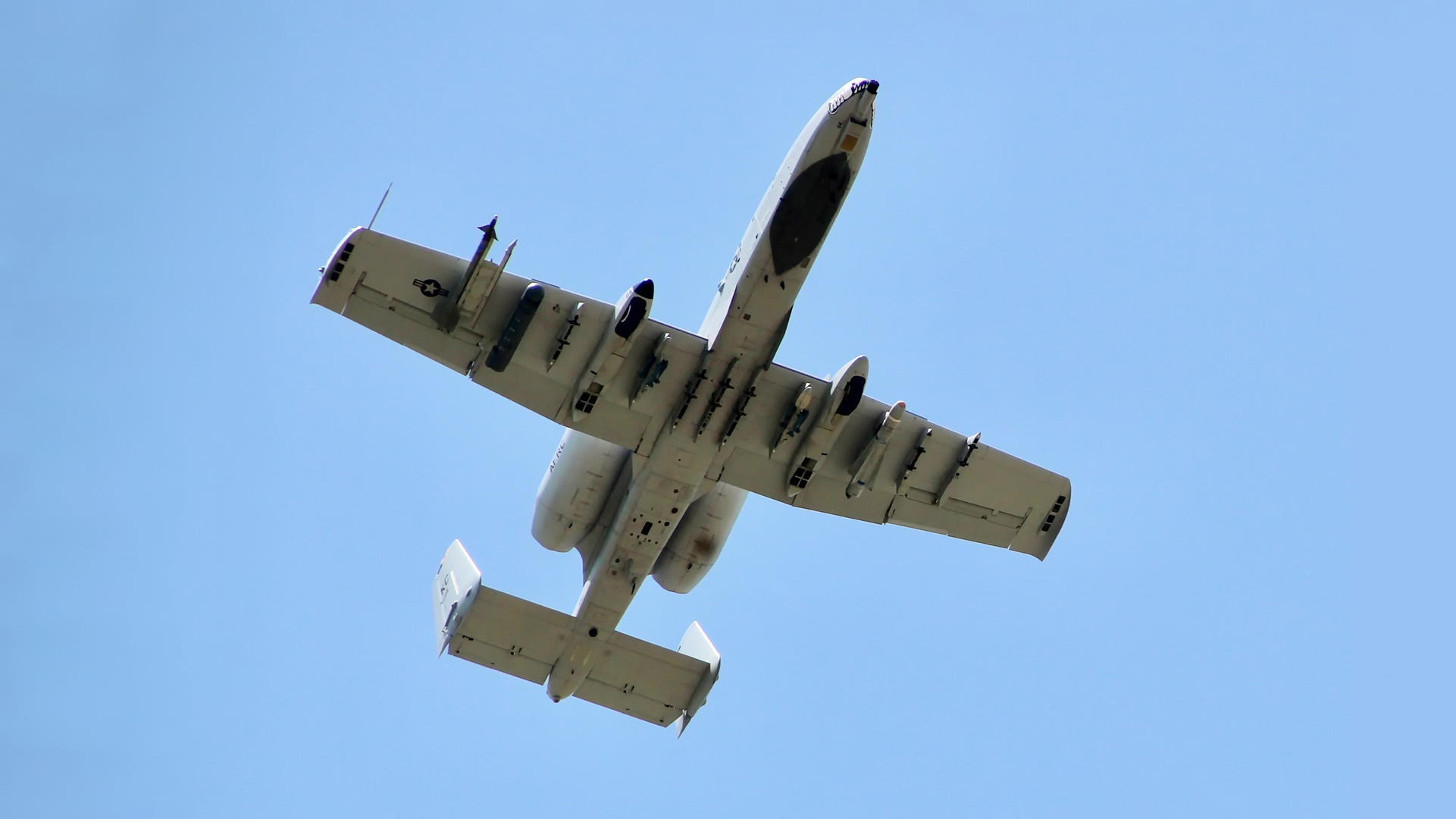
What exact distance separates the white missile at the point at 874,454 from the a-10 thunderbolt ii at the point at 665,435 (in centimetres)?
4

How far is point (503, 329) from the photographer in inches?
1014

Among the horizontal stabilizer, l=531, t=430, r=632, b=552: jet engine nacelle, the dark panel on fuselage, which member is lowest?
the horizontal stabilizer

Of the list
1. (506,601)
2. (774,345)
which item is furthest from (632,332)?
(506,601)

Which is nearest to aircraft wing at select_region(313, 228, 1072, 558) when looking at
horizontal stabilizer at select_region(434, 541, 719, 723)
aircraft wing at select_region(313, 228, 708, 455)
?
aircraft wing at select_region(313, 228, 708, 455)

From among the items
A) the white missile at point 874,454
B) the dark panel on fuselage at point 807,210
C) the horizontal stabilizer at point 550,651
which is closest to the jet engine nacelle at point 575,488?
the horizontal stabilizer at point 550,651

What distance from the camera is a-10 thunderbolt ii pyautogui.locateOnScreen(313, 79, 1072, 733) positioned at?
975 inches

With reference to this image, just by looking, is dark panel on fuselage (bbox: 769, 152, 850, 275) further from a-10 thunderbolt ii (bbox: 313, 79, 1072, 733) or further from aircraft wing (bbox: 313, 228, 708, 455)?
aircraft wing (bbox: 313, 228, 708, 455)

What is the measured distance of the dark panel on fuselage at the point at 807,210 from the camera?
24.1 metres

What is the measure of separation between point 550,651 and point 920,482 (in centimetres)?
882

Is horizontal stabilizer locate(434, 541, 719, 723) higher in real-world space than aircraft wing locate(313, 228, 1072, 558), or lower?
lower

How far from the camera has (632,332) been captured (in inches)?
980

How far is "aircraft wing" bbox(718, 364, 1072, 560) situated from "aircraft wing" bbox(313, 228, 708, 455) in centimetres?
201

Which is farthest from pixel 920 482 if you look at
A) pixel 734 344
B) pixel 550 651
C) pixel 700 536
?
pixel 550 651

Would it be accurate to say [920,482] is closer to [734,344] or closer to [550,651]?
[734,344]
